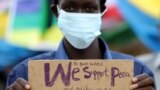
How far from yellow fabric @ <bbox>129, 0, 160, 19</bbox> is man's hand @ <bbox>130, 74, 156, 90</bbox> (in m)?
4.94

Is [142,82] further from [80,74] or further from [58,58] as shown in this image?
[58,58]

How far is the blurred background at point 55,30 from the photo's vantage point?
966cm

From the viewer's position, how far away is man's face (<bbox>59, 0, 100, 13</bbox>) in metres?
4.86

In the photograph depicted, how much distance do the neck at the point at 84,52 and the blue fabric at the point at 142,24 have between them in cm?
455

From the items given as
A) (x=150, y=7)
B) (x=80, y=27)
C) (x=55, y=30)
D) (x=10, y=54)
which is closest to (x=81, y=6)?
(x=80, y=27)

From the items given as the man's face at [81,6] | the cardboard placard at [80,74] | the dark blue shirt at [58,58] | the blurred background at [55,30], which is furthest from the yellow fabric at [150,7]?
the cardboard placard at [80,74]

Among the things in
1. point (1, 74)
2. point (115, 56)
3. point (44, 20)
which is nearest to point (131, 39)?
point (44, 20)

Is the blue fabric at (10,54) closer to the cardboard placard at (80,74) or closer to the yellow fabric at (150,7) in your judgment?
the yellow fabric at (150,7)

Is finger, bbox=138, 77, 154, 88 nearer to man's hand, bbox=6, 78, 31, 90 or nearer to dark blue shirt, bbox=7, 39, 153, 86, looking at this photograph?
dark blue shirt, bbox=7, 39, 153, 86

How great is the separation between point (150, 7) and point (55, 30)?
1.46m

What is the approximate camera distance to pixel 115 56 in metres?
5.12

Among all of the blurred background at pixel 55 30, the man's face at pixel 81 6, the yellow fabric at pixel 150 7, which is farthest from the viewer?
the blurred background at pixel 55 30

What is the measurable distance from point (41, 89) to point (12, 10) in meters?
6.03

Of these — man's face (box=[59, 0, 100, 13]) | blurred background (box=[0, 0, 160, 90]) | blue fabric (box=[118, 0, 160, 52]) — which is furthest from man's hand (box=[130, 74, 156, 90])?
blue fabric (box=[118, 0, 160, 52])
